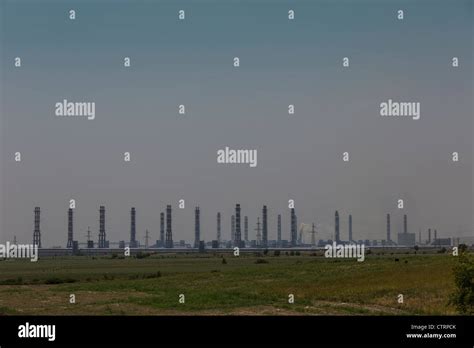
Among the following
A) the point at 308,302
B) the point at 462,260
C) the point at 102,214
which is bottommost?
the point at 308,302

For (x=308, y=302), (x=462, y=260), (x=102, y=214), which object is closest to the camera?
(x=462, y=260)
